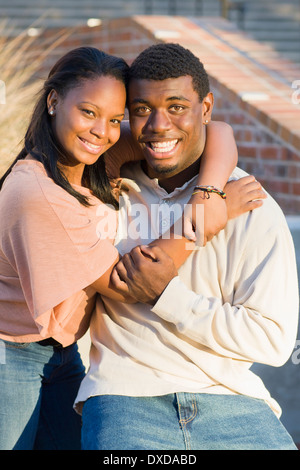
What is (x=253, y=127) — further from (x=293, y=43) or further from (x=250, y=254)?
(x=293, y=43)

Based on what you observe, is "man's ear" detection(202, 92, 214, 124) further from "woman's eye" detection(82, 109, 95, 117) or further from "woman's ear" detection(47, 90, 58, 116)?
"woman's ear" detection(47, 90, 58, 116)

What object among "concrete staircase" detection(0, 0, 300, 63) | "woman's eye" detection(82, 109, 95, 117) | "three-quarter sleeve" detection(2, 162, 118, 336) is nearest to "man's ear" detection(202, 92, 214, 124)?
"woman's eye" detection(82, 109, 95, 117)

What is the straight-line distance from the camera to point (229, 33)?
24.3 feet

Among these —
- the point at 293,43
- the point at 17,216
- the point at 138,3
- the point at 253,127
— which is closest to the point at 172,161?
the point at 17,216

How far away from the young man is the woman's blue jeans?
0.24 metres

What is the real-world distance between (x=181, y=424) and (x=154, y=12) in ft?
35.7

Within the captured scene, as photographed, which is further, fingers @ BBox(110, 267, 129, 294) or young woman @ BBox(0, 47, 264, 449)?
fingers @ BBox(110, 267, 129, 294)

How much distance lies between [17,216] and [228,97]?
12.8ft

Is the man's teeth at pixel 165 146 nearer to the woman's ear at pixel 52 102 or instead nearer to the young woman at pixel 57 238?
the young woman at pixel 57 238

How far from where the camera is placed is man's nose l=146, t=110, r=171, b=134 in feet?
8.49

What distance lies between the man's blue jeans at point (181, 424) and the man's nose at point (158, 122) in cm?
99

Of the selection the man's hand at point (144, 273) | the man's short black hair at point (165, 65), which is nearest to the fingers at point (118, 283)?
the man's hand at point (144, 273)

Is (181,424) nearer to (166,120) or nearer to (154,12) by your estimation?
(166,120)
